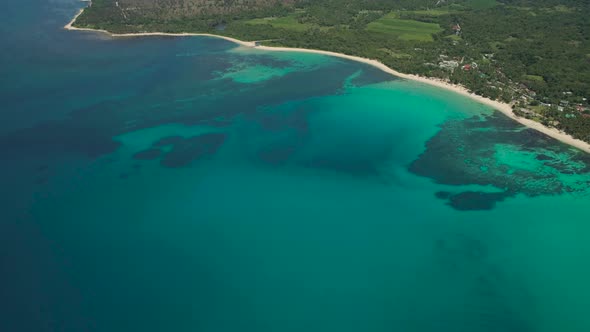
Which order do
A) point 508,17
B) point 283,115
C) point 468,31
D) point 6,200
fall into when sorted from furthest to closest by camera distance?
1. point 508,17
2. point 468,31
3. point 283,115
4. point 6,200

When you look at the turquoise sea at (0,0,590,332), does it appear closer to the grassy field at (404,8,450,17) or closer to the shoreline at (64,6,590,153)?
the shoreline at (64,6,590,153)

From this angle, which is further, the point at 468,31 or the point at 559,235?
the point at 468,31

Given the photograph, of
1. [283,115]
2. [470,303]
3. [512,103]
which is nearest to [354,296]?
[470,303]

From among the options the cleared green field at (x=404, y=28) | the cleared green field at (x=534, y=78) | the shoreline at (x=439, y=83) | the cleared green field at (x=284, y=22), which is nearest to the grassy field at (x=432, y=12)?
the cleared green field at (x=404, y=28)

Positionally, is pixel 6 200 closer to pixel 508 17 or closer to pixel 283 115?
pixel 283 115

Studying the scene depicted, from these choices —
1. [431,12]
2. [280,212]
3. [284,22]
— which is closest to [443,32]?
[431,12]

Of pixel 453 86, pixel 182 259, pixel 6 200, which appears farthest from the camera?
pixel 453 86

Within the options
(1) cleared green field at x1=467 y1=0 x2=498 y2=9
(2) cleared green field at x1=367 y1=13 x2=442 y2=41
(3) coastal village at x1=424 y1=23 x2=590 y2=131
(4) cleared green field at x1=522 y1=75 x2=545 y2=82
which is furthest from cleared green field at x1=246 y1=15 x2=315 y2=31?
(1) cleared green field at x1=467 y1=0 x2=498 y2=9
